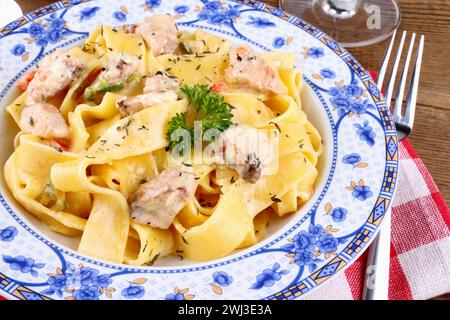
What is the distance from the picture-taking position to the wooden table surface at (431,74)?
159 inches

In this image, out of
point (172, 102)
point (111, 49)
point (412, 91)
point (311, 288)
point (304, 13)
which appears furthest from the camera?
point (304, 13)

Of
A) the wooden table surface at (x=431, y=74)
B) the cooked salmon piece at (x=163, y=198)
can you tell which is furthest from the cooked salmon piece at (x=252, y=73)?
the wooden table surface at (x=431, y=74)

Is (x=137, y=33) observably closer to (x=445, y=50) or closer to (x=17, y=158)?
(x=17, y=158)

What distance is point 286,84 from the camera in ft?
12.4

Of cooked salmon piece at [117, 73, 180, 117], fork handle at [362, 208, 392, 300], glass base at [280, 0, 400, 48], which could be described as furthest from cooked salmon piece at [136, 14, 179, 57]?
fork handle at [362, 208, 392, 300]

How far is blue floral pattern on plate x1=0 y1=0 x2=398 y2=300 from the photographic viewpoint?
2.74 meters

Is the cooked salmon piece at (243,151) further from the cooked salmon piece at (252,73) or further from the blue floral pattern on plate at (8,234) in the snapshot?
the blue floral pattern on plate at (8,234)

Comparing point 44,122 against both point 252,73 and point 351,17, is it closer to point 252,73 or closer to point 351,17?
point 252,73

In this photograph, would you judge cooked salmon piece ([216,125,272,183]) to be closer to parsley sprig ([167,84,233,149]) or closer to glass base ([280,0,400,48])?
parsley sprig ([167,84,233,149])

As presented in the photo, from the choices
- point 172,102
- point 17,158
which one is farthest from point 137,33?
point 17,158

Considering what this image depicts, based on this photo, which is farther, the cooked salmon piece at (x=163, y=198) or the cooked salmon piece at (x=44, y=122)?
the cooked salmon piece at (x=44, y=122)

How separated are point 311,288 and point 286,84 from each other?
149cm

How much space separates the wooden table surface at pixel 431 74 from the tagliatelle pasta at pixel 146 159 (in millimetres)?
948

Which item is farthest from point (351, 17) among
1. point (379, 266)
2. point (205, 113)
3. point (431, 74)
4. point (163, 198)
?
point (163, 198)
